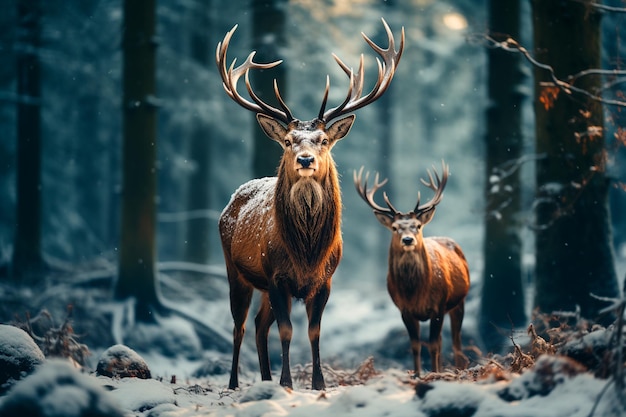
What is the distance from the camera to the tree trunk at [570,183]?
910 cm

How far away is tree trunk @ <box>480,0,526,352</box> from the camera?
12336mm

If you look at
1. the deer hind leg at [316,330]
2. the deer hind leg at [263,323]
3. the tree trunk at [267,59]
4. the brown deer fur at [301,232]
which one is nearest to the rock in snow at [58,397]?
the brown deer fur at [301,232]

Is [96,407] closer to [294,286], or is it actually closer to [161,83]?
[294,286]

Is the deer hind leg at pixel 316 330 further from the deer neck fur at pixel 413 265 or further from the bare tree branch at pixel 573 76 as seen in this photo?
the bare tree branch at pixel 573 76

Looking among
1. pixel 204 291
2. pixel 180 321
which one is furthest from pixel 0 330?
pixel 204 291

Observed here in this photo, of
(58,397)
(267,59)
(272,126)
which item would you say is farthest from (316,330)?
(267,59)

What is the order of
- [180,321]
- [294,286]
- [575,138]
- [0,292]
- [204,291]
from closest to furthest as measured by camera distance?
[294,286] → [575,138] → [180,321] → [0,292] → [204,291]

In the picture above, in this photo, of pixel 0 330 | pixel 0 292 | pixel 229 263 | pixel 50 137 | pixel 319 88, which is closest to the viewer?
pixel 0 330

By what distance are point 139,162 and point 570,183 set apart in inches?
255

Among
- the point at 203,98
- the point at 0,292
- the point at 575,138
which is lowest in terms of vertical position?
the point at 0,292

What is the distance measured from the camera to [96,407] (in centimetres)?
517

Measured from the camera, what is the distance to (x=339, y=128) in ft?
25.2

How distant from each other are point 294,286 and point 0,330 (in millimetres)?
2624

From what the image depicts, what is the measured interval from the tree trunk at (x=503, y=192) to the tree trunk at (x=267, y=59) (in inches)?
130
